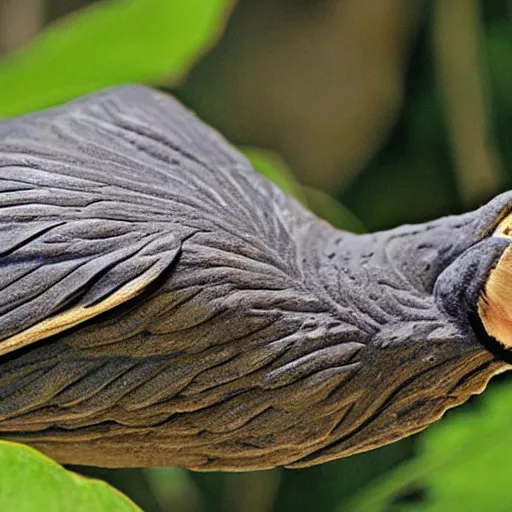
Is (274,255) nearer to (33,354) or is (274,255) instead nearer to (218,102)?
(33,354)

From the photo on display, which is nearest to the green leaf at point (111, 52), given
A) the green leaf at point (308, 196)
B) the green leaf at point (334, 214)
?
the green leaf at point (308, 196)

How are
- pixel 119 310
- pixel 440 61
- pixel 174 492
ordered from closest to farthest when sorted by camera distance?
pixel 119 310
pixel 174 492
pixel 440 61

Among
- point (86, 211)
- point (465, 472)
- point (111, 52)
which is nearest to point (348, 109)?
point (111, 52)

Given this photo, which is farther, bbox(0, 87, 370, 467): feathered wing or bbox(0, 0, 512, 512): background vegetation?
bbox(0, 0, 512, 512): background vegetation

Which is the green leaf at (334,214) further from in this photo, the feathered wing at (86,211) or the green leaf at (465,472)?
the feathered wing at (86,211)

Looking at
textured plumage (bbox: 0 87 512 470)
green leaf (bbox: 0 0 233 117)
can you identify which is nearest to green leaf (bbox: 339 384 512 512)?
textured plumage (bbox: 0 87 512 470)

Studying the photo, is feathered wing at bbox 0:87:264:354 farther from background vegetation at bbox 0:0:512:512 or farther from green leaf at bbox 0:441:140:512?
background vegetation at bbox 0:0:512:512

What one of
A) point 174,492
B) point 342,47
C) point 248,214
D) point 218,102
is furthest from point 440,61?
point 248,214
